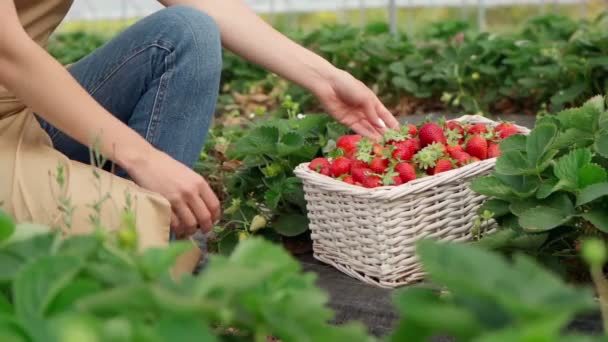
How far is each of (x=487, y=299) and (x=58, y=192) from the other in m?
1.23

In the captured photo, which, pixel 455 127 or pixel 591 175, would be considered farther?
pixel 455 127

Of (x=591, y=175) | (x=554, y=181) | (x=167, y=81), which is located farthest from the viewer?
(x=167, y=81)

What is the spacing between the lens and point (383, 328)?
2.16 meters

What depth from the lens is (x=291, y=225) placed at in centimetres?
269

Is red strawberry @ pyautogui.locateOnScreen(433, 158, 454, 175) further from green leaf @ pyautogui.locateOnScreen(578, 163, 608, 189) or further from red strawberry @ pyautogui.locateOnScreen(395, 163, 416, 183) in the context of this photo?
green leaf @ pyautogui.locateOnScreen(578, 163, 608, 189)

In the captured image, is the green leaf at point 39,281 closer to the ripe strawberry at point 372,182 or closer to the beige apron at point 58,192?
the beige apron at point 58,192

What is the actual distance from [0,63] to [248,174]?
45.1 inches

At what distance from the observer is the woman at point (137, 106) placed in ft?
5.78

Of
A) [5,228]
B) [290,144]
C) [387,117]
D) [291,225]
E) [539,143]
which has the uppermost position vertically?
[5,228]

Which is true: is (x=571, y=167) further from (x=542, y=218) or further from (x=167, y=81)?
(x=167, y=81)

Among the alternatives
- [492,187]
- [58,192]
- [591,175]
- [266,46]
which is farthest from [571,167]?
[58,192]

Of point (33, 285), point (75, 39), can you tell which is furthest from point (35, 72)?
point (75, 39)

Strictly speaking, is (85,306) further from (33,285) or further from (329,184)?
(329,184)

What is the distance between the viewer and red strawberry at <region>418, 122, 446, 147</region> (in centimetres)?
246
